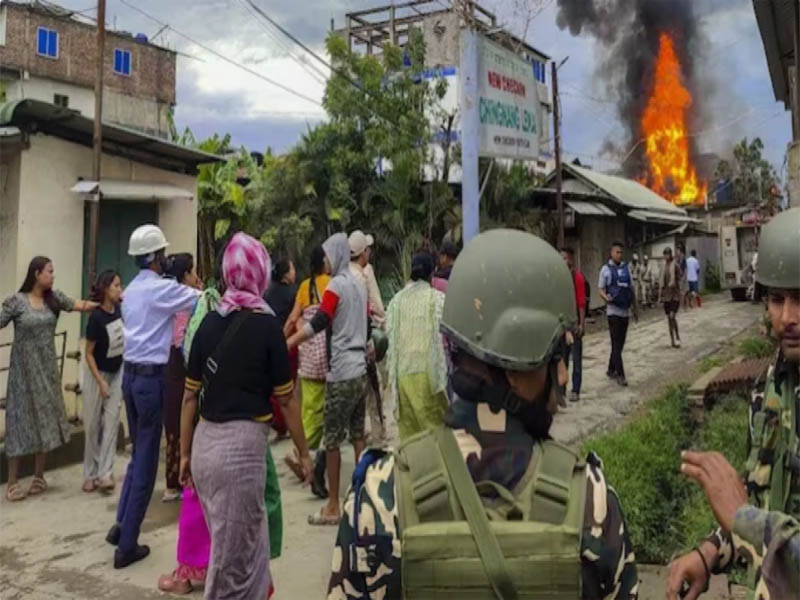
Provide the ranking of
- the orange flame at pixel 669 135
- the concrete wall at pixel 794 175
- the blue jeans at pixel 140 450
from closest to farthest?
1. the blue jeans at pixel 140 450
2. the concrete wall at pixel 794 175
3. the orange flame at pixel 669 135

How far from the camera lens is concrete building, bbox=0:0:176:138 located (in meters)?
27.3

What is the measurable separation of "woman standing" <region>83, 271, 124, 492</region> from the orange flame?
36.1 metres

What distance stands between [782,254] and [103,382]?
460 centimetres

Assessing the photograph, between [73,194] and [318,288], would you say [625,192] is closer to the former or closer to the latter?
[73,194]

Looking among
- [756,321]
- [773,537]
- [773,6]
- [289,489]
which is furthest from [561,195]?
[773,537]

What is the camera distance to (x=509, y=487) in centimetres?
122

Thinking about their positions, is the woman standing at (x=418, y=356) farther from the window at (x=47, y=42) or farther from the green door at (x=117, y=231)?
the window at (x=47, y=42)

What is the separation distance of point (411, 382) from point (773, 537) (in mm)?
2996

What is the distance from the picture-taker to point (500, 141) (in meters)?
5.30

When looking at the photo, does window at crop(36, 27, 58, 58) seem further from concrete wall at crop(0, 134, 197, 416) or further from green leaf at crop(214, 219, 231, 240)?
concrete wall at crop(0, 134, 197, 416)

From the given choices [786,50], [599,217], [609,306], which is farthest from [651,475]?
[599,217]

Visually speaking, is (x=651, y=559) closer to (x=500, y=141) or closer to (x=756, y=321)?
(x=500, y=141)

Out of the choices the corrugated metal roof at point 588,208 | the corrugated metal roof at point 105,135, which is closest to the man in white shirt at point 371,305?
the corrugated metal roof at point 105,135

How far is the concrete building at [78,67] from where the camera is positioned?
89.7ft
